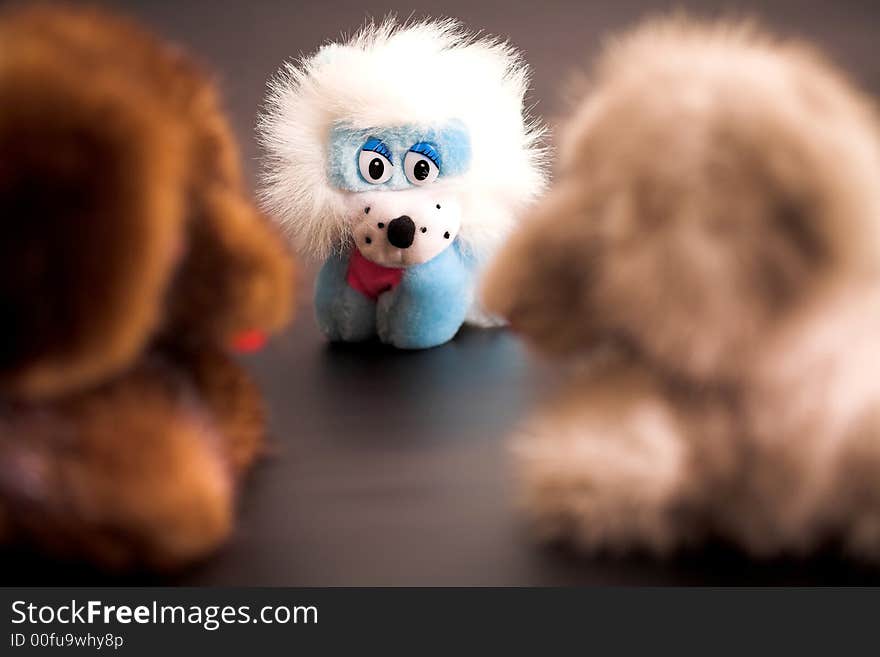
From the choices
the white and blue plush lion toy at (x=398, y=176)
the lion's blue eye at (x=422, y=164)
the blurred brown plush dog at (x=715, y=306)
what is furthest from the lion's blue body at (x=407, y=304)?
the blurred brown plush dog at (x=715, y=306)

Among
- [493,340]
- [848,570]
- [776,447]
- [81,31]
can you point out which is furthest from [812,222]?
[493,340]

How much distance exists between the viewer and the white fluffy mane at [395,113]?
1.55 m

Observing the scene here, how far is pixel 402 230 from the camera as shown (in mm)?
1547

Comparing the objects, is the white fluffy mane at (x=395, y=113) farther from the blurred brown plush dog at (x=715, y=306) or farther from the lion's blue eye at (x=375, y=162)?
the blurred brown plush dog at (x=715, y=306)

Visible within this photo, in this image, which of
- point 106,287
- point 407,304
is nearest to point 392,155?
point 407,304

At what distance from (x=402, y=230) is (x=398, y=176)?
8 cm

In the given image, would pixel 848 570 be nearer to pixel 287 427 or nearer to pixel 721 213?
pixel 721 213

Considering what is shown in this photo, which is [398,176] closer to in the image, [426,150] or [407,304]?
[426,150]

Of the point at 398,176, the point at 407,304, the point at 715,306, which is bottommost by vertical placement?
the point at 715,306

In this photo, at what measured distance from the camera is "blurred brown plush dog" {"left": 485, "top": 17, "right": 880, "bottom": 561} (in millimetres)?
890

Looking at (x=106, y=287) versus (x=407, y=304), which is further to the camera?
(x=407, y=304)

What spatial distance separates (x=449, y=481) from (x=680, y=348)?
1.06ft

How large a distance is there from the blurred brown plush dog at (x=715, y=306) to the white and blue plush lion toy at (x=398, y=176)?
56 centimetres

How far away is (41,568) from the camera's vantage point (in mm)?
939
